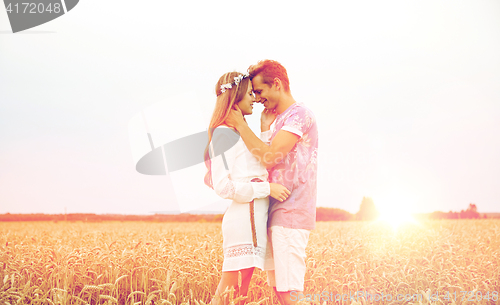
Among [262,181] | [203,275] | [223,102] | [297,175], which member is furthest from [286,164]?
[203,275]

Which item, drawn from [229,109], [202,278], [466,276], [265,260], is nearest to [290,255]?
[265,260]

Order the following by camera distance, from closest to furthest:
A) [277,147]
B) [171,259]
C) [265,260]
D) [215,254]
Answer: [277,147]
[265,260]
[171,259]
[215,254]

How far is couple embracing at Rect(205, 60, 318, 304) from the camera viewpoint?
2.78 m

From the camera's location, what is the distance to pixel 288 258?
2803 millimetres

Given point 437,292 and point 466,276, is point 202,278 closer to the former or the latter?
point 437,292

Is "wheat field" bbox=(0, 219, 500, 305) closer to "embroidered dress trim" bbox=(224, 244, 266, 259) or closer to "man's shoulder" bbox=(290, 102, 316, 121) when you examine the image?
"embroidered dress trim" bbox=(224, 244, 266, 259)

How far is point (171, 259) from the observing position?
13.6 ft

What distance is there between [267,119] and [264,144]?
20.4 inches

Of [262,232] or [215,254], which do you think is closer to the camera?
[262,232]

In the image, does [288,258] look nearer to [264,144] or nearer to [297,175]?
[297,175]

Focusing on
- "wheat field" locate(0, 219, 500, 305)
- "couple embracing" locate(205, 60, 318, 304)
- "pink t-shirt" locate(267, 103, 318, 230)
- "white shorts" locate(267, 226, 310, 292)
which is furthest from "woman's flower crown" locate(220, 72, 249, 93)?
"wheat field" locate(0, 219, 500, 305)

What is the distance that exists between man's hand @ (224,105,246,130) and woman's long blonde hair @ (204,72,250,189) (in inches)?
1.2

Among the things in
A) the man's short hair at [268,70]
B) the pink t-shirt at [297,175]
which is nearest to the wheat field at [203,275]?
the pink t-shirt at [297,175]

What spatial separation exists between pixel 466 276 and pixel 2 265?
5.34 metres
